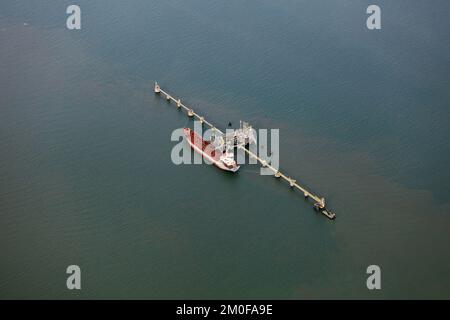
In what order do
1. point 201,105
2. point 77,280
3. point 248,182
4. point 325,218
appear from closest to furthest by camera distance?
1. point 77,280
2. point 325,218
3. point 248,182
4. point 201,105

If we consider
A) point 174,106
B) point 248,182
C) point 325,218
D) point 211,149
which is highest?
point 174,106

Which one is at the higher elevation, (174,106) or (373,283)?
(174,106)

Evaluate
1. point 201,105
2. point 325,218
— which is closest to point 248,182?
point 325,218

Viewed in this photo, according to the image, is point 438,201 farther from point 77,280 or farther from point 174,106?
point 77,280

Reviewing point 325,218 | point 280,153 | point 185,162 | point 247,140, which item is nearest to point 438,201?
point 325,218

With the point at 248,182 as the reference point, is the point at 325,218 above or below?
below

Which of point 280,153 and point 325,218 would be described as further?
point 280,153

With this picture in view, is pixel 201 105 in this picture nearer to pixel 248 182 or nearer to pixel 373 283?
pixel 248 182

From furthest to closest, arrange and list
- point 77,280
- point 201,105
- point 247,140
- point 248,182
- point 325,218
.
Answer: point 201,105
point 247,140
point 248,182
point 325,218
point 77,280

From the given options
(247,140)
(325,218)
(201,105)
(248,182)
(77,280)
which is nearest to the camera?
(77,280)
